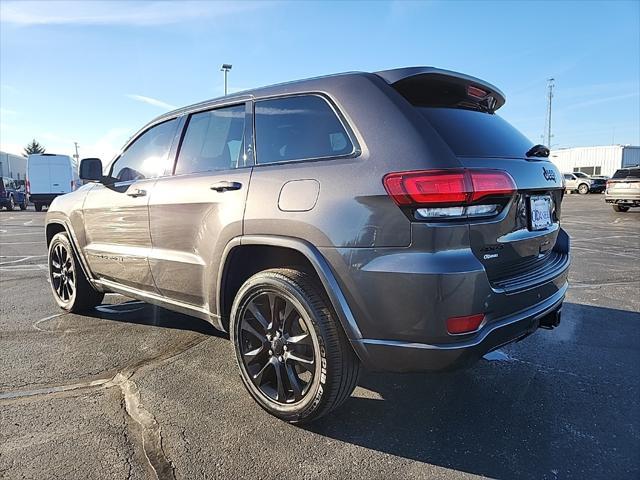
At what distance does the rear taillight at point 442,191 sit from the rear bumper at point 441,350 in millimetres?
562

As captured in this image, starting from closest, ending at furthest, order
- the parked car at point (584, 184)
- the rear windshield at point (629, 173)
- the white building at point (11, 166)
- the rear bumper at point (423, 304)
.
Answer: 1. the rear bumper at point (423, 304)
2. the rear windshield at point (629, 173)
3. the parked car at point (584, 184)
4. the white building at point (11, 166)

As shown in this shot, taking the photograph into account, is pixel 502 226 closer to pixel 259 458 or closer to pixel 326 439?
pixel 326 439

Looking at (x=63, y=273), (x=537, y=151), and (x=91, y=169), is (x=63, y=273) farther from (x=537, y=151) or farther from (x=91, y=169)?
(x=537, y=151)

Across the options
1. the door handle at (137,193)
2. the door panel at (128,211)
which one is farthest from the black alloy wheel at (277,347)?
the door handle at (137,193)

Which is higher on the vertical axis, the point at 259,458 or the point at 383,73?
the point at 383,73

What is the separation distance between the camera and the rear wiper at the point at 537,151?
2.66m

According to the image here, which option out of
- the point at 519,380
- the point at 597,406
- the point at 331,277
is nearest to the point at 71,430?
the point at 331,277

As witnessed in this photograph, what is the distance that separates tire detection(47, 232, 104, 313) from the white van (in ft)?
60.0

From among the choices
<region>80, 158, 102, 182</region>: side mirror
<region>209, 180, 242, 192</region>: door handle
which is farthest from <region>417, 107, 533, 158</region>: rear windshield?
<region>80, 158, 102, 182</region>: side mirror

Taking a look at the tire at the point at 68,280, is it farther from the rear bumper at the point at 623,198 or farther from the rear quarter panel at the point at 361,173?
A: the rear bumper at the point at 623,198

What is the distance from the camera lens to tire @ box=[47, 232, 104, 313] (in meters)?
4.43

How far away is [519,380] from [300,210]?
1897mm

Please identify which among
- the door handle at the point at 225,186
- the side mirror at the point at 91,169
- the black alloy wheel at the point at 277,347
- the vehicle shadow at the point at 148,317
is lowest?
the vehicle shadow at the point at 148,317

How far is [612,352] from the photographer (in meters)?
3.51
